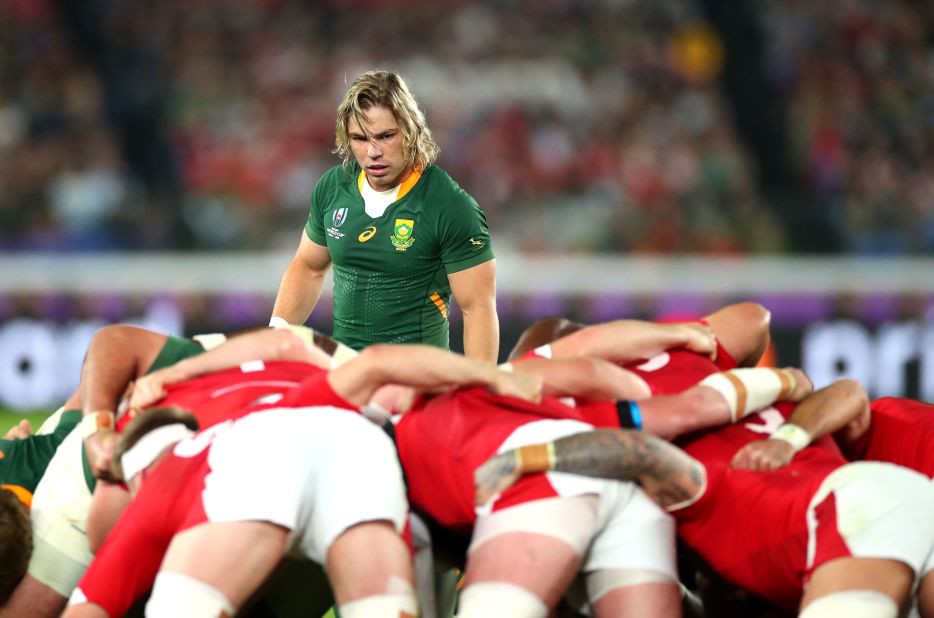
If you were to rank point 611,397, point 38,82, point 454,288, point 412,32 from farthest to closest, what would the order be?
point 412,32 → point 38,82 → point 454,288 → point 611,397

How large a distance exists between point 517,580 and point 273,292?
23.4 feet

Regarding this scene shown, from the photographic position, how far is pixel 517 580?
330 cm

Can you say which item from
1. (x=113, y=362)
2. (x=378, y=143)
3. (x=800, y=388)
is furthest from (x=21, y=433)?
(x=800, y=388)

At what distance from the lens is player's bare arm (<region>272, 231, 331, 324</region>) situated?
18.6ft

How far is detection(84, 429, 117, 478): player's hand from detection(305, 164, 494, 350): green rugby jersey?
173cm

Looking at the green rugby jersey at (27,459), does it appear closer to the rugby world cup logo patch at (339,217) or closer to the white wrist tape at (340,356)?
the white wrist tape at (340,356)

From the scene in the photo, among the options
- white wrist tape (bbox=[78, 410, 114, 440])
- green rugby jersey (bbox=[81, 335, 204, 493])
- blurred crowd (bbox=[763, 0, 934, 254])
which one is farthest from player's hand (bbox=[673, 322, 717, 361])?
blurred crowd (bbox=[763, 0, 934, 254])

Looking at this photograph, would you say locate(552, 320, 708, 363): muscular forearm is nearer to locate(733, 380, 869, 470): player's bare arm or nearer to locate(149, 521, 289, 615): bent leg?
locate(733, 380, 869, 470): player's bare arm

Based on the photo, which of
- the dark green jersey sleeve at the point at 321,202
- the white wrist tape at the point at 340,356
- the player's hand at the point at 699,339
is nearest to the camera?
the white wrist tape at the point at 340,356

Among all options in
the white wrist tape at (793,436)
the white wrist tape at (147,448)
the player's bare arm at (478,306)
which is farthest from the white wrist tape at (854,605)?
the player's bare arm at (478,306)

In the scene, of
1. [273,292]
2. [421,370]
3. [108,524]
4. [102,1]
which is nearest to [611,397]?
[421,370]

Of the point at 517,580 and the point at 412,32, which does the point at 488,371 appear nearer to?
the point at 517,580

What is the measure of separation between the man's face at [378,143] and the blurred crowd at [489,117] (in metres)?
5.77

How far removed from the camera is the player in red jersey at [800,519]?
10.8 ft
